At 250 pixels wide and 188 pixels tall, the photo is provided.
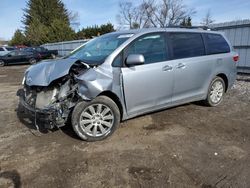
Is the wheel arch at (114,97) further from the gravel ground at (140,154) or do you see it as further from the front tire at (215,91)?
the front tire at (215,91)

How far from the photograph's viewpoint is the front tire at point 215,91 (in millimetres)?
5625

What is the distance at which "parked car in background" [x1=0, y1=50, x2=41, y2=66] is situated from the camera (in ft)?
65.1

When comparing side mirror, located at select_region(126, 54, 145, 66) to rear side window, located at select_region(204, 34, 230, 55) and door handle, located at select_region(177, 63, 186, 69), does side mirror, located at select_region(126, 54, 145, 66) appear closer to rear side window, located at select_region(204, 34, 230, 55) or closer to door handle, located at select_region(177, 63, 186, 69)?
door handle, located at select_region(177, 63, 186, 69)

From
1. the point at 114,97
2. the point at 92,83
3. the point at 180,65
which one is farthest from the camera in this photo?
the point at 180,65

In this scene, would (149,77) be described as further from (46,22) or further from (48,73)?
(46,22)

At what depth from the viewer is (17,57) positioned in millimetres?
20109

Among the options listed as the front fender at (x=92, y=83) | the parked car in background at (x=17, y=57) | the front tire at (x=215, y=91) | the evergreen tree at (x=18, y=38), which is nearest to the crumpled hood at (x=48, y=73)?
the front fender at (x=92, y=83)

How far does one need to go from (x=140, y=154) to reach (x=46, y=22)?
A: 45484 millimetres

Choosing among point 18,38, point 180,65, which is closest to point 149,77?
point 180,65

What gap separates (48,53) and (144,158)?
817 inches

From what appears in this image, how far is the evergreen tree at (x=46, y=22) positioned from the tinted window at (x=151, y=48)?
34456 millimetres

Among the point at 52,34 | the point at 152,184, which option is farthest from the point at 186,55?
the point at 52,34

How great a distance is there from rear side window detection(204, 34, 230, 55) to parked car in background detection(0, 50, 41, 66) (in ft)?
59.0

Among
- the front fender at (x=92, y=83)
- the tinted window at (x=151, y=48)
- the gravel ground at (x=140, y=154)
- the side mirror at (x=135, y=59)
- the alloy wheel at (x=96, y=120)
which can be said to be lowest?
the gravel ground at (x=140, y=154)
